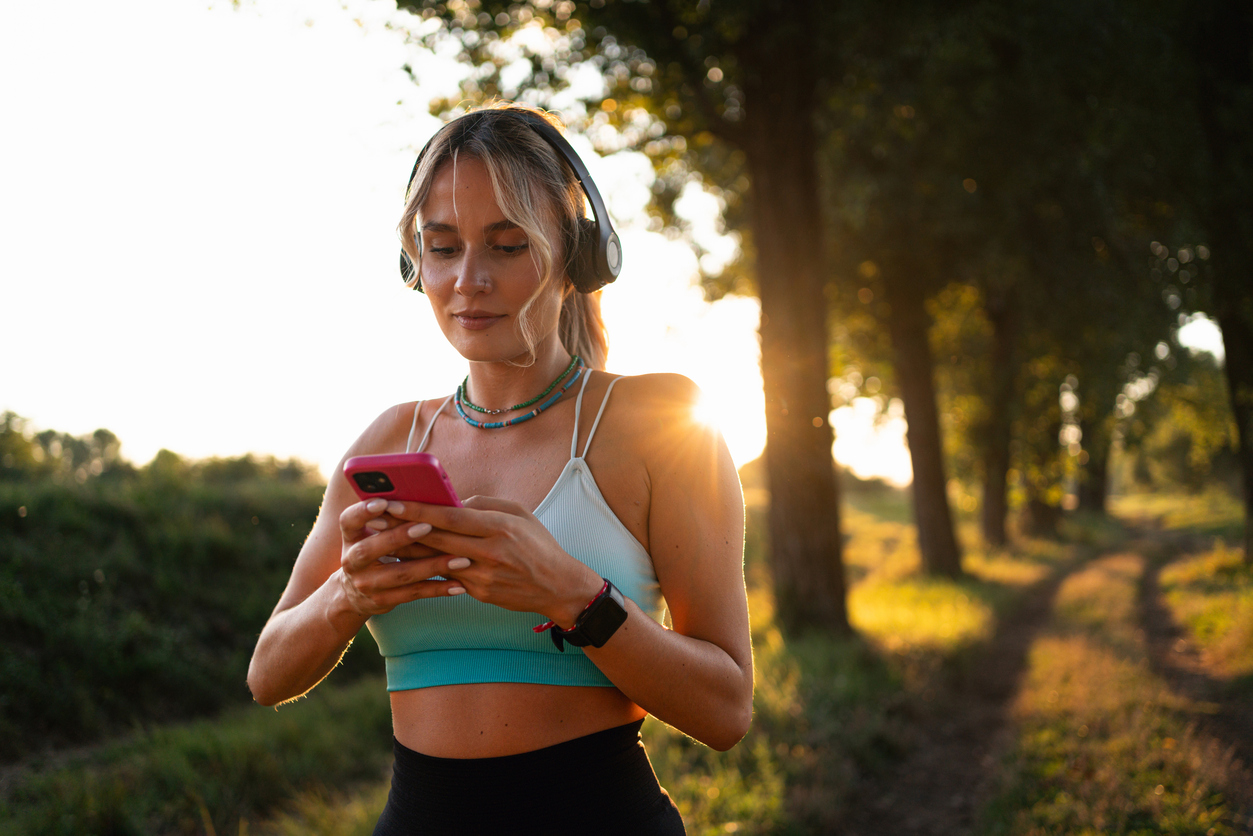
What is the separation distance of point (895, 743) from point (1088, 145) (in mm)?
7575

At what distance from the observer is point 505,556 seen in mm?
1344

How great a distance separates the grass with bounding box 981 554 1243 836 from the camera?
440 centimetres

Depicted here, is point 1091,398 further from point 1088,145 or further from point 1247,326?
point 1088,145

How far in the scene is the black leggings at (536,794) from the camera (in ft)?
5.33

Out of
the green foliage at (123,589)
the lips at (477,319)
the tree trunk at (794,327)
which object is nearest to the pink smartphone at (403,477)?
the lips at (477,319)

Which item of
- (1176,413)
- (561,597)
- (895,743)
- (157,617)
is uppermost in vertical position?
(1176,413)

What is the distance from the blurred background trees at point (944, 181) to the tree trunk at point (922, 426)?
51mm

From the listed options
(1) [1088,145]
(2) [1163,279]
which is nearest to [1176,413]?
(2) [1163,279]

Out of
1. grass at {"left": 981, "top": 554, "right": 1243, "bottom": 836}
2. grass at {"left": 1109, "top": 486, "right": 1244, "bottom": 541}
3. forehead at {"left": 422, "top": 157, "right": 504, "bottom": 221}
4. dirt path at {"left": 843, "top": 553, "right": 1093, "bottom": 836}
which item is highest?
forehead at {"left": 422, "top": 157, "right": 504, "bottom": 221}

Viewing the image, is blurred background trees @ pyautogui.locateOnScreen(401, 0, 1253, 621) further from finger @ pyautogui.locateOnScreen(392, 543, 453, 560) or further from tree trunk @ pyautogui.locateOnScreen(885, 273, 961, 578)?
finger @ pyautogui.locateOnScreen(392, 543, 453, 560)

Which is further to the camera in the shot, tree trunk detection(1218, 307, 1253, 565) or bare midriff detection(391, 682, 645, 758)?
tree trunk detection(1218, 307, 1253, 565)

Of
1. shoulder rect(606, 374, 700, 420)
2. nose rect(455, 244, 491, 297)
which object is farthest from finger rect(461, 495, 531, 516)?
nose rect(455, 244, 491, 297)

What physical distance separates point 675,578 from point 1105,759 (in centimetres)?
510

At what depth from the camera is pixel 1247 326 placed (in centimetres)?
1048
